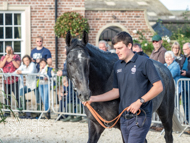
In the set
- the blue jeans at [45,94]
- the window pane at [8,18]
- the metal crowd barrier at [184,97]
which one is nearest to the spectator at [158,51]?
the metal crowd barrier at [184,97]

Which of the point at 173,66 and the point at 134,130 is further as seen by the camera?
the point at 173,66

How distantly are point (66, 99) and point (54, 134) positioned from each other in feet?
4.61

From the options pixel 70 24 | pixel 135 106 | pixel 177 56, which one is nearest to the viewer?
pixel 135 106

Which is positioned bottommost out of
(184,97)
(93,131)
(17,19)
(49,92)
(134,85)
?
(49,92)

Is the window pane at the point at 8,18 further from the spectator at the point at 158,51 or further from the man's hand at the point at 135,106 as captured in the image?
the man's hand at the point at 135,106

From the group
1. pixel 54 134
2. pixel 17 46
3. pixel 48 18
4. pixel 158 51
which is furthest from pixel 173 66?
pixel 17 46

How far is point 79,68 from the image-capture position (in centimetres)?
321

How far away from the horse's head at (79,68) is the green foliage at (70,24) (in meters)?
7.84

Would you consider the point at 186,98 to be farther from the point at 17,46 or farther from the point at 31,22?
the point at 17,46

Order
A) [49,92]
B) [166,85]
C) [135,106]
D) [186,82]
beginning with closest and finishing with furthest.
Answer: [135,106], [166,85], [186,82], [49,92]

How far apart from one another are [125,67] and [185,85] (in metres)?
→ 3.74

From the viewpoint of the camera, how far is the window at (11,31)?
11.9m

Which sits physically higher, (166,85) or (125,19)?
(125,19)

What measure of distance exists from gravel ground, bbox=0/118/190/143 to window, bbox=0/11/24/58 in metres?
5.26
